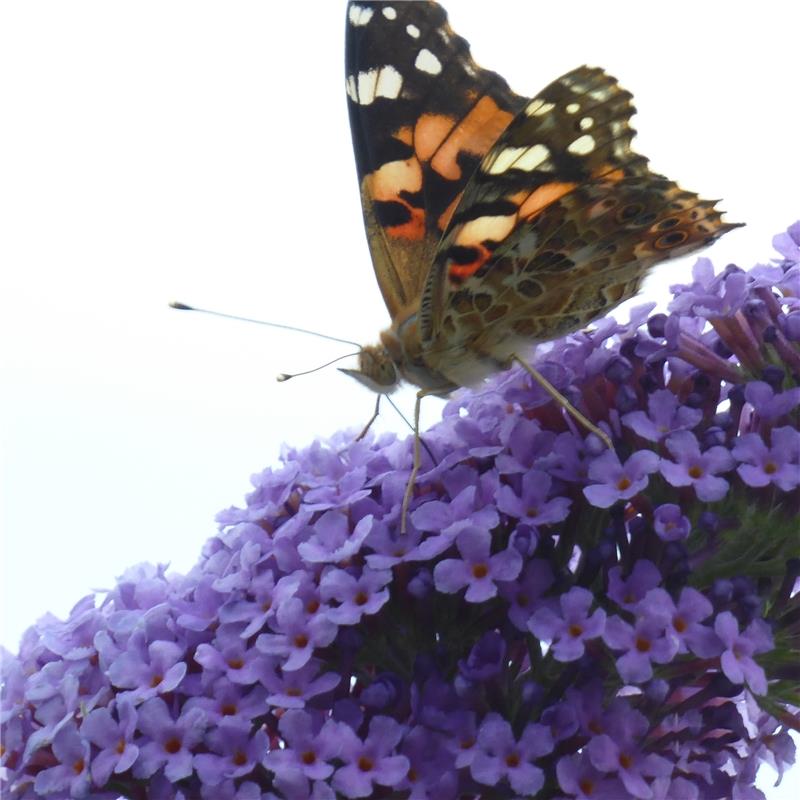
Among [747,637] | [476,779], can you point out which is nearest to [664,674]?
[747,637]

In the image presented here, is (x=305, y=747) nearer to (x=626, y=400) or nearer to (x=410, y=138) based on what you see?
(x=626, y=400)

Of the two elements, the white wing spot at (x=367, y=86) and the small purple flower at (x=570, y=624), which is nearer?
the small purple flower at (x=570, y=624)

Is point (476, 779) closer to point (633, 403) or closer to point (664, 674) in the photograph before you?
point (664, 674)

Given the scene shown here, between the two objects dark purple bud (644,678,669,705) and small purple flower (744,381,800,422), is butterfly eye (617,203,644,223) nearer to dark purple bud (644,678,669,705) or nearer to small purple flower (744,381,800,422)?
small purple flower (744,381,800,422)

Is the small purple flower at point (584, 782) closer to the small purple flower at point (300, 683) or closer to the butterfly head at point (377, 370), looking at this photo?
the small purple flower at point (300, 683)

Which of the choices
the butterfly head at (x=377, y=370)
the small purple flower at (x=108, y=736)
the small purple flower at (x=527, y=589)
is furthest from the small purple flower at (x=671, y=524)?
the small purple flower at (x=108, y=736)

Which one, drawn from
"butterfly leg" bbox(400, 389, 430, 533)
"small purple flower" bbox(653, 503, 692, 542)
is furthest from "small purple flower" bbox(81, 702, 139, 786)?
"small purple flower" bbox(653, 503, 692, 542)
